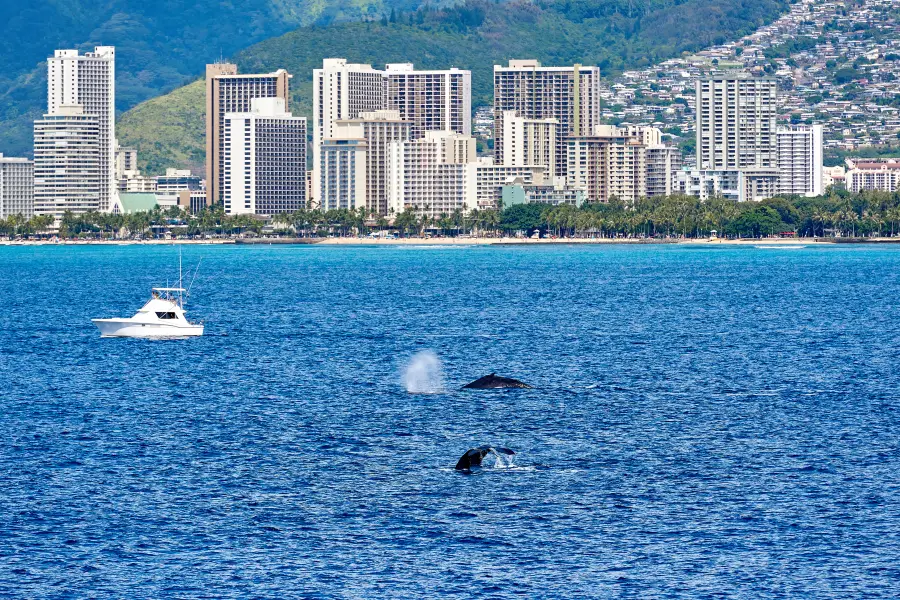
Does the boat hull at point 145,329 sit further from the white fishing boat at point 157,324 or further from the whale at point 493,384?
the whale at point 493,384

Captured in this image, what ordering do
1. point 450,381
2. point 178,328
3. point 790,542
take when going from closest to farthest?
1. point 790,542
2. point 450,381
3. point 178,328

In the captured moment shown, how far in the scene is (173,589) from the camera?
43094mm

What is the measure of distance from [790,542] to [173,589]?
1838 centimetres

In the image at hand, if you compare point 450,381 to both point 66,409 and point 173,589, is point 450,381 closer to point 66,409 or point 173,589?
point 66,409

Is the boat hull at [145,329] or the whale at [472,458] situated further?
the boat hull at [145,329]

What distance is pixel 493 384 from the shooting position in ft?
272

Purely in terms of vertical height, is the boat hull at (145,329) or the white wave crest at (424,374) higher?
the boat hull at (145,329)

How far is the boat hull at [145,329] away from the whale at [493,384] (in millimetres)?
35961

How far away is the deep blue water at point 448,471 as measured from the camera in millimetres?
44750

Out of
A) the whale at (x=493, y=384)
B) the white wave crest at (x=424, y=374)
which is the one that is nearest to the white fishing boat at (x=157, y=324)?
the white wave crest at (x=424, y=374)

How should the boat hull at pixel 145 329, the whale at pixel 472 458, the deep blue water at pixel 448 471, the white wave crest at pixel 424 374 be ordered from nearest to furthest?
the deep blue water at pixel 448 471 < the whale at pixel 472 458 < the white wave crest at pixel 424 374 < the boat hull at pixel 145 329

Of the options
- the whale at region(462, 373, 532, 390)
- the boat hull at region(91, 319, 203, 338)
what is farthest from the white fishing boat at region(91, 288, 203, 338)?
the whale at region(462, 373, 532, 390)

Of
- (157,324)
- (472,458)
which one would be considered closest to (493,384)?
(472,458)

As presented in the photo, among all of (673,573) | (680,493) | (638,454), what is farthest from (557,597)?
(638,454)
